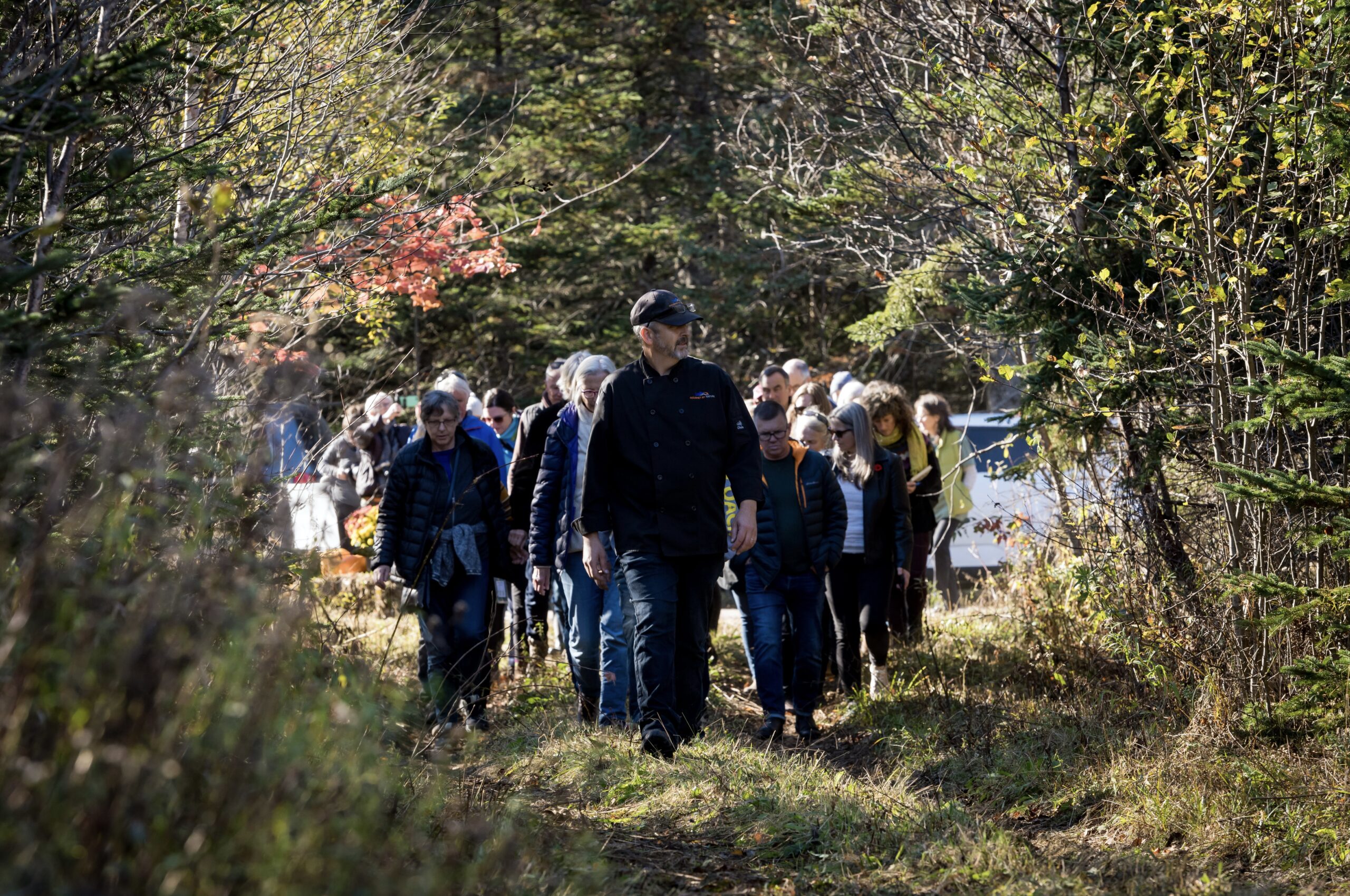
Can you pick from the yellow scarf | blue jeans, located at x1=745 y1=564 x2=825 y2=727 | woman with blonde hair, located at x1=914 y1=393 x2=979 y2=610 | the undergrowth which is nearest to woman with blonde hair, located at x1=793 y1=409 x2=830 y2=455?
blue jeans, located at x1=745 y1=564 x2=825 y2=727

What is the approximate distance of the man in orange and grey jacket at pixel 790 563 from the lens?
744cm

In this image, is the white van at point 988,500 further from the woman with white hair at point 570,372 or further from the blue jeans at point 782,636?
the woman with white hair at point 570,372

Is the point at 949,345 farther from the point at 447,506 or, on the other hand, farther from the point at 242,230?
the point at 242,230

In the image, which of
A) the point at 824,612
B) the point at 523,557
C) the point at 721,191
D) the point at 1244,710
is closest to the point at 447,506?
the point at 523,557

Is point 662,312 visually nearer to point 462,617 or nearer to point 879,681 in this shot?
point 462,617

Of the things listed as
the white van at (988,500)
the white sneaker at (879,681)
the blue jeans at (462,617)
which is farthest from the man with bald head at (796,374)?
the blue jeans at (462,617)

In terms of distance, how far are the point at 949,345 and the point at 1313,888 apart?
5746 mm

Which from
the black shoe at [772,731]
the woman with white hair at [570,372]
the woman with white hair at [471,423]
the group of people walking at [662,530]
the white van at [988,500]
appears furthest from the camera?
the white van at [988,500]

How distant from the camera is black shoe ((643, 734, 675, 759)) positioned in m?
6.06

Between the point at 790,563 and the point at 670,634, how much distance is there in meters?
1.57

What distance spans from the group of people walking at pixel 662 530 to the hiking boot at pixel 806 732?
1 centimetres

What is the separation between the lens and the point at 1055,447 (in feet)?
27.7

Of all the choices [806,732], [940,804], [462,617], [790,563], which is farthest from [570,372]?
[940,804]

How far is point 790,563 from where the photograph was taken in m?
7.56
